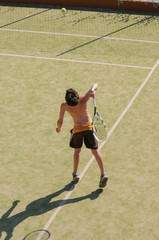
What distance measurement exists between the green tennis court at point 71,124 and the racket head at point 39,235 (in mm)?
79

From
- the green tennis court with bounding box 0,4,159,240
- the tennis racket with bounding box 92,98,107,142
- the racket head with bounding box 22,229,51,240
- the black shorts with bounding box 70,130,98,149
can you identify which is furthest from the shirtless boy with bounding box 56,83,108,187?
the racket head with bounding box 22,229,51,240

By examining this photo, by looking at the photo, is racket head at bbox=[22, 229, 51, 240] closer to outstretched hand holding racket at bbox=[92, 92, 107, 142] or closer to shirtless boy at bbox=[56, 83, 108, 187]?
shirtless boy at bbox=[56, 83, 108, 187]

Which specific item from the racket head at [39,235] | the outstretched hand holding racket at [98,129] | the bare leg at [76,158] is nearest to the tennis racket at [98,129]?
the outstretched hand holding racket at [98,129]

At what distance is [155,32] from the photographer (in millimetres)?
15539

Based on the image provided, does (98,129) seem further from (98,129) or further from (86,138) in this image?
(86,138)

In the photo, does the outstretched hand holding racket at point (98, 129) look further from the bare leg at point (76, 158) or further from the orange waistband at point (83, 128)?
the bare leg at point (76, 158)

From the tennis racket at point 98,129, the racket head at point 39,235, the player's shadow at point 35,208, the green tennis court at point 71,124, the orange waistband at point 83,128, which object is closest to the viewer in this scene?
the racket head at point 39,235

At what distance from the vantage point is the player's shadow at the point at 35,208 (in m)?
6.93

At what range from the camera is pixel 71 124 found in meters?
9.91

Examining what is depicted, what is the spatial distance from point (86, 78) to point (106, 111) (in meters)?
2.09

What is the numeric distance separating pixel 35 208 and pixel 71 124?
2.99m

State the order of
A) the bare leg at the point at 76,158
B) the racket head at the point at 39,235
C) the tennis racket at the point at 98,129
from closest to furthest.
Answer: the racket head at the point at 39,235 → the tennis racket at the point at 98,129 → the bare leg at the point at 76,158

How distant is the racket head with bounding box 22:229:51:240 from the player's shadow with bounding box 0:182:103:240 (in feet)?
0.94

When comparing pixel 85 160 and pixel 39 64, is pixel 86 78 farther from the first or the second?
pixel 85 160
